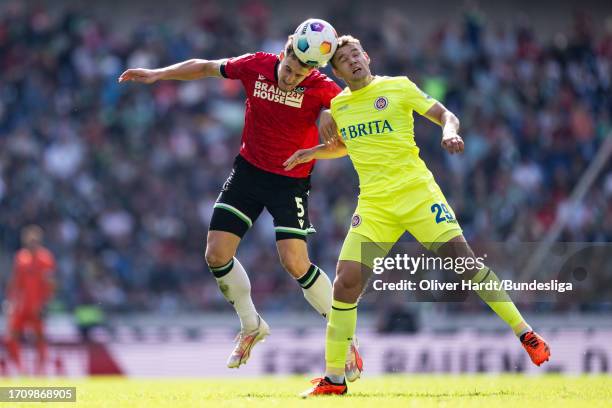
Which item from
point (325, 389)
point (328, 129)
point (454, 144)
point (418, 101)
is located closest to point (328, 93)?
point (328, 129)

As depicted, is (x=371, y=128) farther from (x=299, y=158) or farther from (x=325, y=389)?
(x=325, y=389)

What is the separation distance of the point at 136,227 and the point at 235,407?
495 inches

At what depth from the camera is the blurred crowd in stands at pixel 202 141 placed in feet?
64.2

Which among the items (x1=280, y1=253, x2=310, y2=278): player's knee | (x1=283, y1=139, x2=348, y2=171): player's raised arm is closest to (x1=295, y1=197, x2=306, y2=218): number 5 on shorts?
(x1=280, y1=253, x2=310, y2=278): player's knee

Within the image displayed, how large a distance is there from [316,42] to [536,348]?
9.94 ft

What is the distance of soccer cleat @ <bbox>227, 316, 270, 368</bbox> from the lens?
10.3 meters

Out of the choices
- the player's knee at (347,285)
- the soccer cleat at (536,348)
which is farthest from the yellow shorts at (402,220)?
the soccer cleat at (536,348)

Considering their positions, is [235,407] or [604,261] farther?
[604,261]

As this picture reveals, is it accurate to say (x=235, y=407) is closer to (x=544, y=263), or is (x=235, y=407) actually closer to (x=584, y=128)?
(x=544, y=263)

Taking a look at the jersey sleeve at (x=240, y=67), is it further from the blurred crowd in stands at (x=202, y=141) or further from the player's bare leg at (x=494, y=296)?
the blurred crowd in stands at (x=202, y=141)

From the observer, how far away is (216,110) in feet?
72.3

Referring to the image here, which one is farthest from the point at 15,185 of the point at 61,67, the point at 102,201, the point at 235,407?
the point at 235,407

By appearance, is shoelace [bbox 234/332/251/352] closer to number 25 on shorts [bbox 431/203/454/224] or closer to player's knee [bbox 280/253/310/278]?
player's knee [bbox 280/253/310/278]

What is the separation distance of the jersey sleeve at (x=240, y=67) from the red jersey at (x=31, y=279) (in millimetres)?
9509
